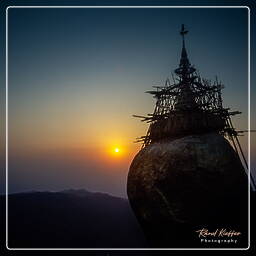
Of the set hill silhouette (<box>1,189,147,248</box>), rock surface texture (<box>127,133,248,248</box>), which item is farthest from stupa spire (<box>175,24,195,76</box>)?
hill silhouette (<box>1,189,147,248</box>)

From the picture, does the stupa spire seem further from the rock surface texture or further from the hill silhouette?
the hill silhouette

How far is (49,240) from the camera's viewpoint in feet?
51.4

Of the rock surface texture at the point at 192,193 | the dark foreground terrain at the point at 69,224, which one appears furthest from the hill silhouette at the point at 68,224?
the rock surface texture at the point at 192,193

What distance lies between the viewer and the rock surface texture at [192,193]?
9828 mm

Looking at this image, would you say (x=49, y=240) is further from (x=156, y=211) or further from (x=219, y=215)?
(x=219, y=215)

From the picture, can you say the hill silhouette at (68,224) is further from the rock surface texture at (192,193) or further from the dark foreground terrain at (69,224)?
the rock surface texture at (192,193)

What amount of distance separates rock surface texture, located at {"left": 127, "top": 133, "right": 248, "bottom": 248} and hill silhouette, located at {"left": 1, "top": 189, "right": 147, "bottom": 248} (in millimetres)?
5880

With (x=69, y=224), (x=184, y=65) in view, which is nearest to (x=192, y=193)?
(x=184, y=65)

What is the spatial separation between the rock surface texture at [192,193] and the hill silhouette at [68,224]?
588 cm

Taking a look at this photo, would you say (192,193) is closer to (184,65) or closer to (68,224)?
(184,65)

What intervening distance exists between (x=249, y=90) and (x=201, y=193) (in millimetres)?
4187

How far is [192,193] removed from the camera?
995 cm

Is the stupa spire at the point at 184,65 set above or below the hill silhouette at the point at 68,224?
above

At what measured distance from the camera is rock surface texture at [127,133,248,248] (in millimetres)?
9828
